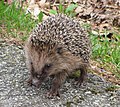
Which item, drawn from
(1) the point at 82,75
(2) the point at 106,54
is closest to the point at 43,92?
(1) the point at 82,75

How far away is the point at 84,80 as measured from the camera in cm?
542

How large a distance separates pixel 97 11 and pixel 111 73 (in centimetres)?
373

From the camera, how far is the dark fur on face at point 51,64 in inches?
189

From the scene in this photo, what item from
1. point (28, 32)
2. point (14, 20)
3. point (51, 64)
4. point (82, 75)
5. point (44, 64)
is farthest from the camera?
point (14, 20)

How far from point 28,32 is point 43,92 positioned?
179 centimetres

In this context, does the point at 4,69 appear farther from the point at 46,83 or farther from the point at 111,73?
the point at 111,73

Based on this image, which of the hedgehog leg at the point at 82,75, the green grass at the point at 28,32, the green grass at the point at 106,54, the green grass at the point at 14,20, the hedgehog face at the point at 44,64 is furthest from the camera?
the green grass at the point at 14,20

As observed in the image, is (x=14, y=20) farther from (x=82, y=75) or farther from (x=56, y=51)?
(x=56, y=51)

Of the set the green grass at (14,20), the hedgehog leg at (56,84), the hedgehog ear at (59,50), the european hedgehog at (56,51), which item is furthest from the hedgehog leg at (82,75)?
the green grass at (14,20)

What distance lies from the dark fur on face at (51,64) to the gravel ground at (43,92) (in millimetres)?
129

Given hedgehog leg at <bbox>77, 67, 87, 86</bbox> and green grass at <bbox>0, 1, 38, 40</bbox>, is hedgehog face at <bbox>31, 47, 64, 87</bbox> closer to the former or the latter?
hedgehog leg at <bbox>77, 67, 87, 86</bbox>

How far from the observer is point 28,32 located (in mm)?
6582

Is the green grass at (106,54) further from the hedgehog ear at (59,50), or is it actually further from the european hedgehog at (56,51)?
the hedgehog ear at (59,50)

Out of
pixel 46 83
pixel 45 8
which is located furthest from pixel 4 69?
pixel 45 8
